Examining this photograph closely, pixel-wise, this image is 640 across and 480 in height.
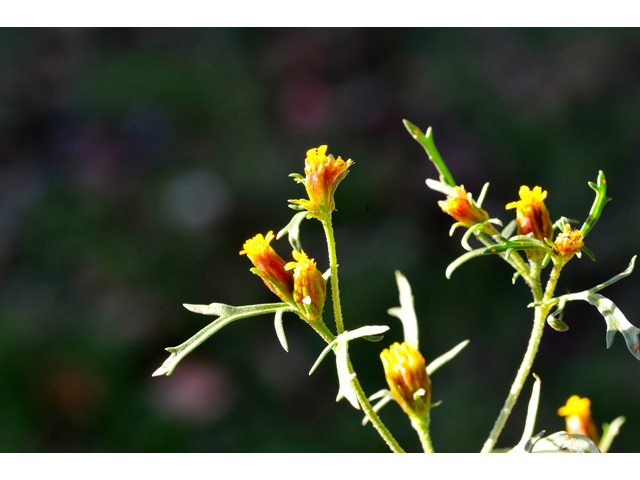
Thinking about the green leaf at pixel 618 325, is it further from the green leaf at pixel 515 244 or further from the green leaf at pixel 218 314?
the green leaf at pixel 218 314

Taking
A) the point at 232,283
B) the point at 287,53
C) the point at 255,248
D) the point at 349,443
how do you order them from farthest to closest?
the point at 287,53 < the point at 232,283 < the point at 349,443 < the point at 255,248

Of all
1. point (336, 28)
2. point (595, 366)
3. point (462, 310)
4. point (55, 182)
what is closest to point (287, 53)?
point (336, 28)

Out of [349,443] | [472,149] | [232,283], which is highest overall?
[472,149]

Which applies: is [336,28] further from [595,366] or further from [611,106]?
[595,366]

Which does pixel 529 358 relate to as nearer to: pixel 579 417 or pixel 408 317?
pixel 408 317

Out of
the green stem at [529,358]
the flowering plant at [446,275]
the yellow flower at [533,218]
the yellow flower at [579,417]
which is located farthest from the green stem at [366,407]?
the yellow flower at [579,417]

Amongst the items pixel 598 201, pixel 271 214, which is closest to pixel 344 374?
pixel 598 201

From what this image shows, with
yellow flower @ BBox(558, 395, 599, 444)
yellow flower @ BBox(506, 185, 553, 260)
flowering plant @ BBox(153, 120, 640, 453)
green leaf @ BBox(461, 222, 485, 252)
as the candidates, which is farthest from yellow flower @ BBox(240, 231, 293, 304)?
yellow flower @ BBox(558, 395, 599, 444)
